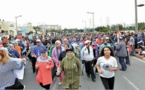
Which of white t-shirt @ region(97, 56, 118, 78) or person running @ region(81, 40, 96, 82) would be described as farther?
person running @ region(81, 40, 96, 82)

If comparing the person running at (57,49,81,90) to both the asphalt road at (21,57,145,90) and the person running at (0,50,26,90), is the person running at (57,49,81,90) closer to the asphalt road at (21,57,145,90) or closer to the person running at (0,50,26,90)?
the person running at (0,50,26,90)

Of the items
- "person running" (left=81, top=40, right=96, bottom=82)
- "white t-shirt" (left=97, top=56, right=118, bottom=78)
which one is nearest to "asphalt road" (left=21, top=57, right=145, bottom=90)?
"person running" (left=81, top=40, right=96, bottom=82)

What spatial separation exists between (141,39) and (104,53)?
1406 cm

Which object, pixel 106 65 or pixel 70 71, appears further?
pixel 70 71

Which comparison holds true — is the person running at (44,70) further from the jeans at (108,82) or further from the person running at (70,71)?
the jeans at (108,82)

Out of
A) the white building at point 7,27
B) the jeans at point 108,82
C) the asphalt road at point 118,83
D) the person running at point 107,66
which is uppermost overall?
the white building at point 7,27

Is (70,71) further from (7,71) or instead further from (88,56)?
(88,56)

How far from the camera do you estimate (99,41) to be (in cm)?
1343

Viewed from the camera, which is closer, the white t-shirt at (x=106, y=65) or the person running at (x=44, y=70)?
the white t-shirt at (x=106, y=65)

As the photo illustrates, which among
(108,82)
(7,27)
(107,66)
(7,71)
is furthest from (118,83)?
(7,27)

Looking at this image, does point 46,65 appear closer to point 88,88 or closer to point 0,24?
point 88,88

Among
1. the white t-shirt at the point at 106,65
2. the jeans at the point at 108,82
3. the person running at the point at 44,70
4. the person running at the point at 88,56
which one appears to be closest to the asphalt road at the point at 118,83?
the person running at the point at 88,56

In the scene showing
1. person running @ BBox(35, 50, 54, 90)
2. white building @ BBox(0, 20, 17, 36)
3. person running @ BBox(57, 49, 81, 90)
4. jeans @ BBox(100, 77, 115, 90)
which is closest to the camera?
jeans @ BBox(100, 77, 115, 90)

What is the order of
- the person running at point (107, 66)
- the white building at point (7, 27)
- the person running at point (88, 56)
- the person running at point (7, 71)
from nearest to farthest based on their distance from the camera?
the person running at point (7, 71)
the person running at point (107, 66)
the person running at point (88, 56)
the white building at point (7, 27)
